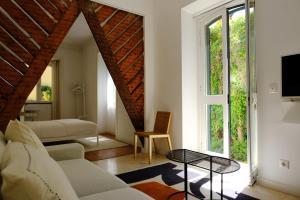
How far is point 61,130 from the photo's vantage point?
4.12m

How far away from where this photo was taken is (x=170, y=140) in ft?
12.2

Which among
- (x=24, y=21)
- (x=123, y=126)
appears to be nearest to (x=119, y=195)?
(x=24, y=21)

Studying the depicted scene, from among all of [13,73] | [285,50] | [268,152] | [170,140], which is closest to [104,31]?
[13,73]

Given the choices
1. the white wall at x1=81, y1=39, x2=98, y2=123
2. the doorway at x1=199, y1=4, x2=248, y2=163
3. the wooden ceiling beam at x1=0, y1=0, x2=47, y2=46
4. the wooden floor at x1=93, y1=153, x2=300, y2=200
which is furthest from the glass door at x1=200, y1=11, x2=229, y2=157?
the white wall at x1=81, y1=39, x2=98, y2=123

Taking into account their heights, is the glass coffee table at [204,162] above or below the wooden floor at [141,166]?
above

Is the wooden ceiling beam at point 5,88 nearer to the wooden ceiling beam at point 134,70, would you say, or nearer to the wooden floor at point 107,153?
the wooden floor at point 107,153

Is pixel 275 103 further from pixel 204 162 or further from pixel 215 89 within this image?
pixel 215 89

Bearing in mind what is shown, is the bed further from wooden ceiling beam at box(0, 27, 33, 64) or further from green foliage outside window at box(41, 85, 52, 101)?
green foliage outside window at box(41, 85, 52, 101)

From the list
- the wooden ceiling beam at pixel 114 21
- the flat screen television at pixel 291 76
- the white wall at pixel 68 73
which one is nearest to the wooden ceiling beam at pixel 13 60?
the wooden ceiling beam at pixel 114 21

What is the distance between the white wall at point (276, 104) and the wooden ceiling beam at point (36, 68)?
2.56 meters

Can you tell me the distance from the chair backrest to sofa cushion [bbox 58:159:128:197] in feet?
6.35

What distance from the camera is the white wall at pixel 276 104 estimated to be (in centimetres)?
222

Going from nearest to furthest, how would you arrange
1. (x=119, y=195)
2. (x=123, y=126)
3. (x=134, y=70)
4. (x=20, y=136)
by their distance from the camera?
(x=119, y=195)
(x=20, y=136)
(x=134, y=70)
(x=123, y=126)

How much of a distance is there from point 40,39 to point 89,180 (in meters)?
2.27
